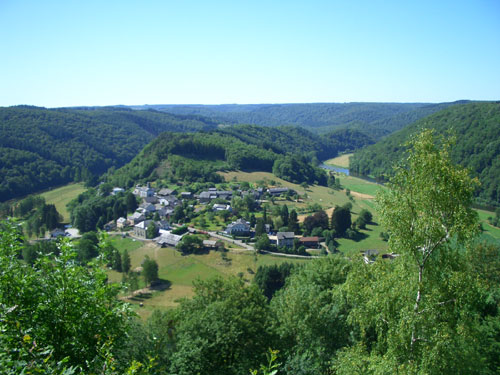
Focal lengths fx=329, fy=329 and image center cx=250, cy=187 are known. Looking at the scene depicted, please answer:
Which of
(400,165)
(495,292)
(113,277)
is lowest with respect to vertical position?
(113,277)

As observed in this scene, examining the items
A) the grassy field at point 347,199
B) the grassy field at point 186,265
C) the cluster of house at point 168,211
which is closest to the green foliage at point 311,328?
the grassy field at point 186,265

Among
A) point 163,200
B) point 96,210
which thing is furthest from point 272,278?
point 96,210

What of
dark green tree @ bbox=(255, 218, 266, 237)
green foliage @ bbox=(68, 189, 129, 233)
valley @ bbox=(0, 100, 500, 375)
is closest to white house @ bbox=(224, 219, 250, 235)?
valley @ bbox=(0, 100, 500, 375)

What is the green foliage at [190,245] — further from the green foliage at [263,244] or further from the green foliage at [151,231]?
the green foliage at [263,244]

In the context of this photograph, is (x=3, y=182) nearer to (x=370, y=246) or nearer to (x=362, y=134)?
(x=370, y=246)

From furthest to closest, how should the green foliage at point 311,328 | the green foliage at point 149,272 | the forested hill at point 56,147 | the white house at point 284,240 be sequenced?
the forested hill at point 56,147
the white house at point 284,240
the green foliage at point 149,272
the green foliage at point 311,328

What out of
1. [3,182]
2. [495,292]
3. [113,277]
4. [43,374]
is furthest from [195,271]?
[3,182]
